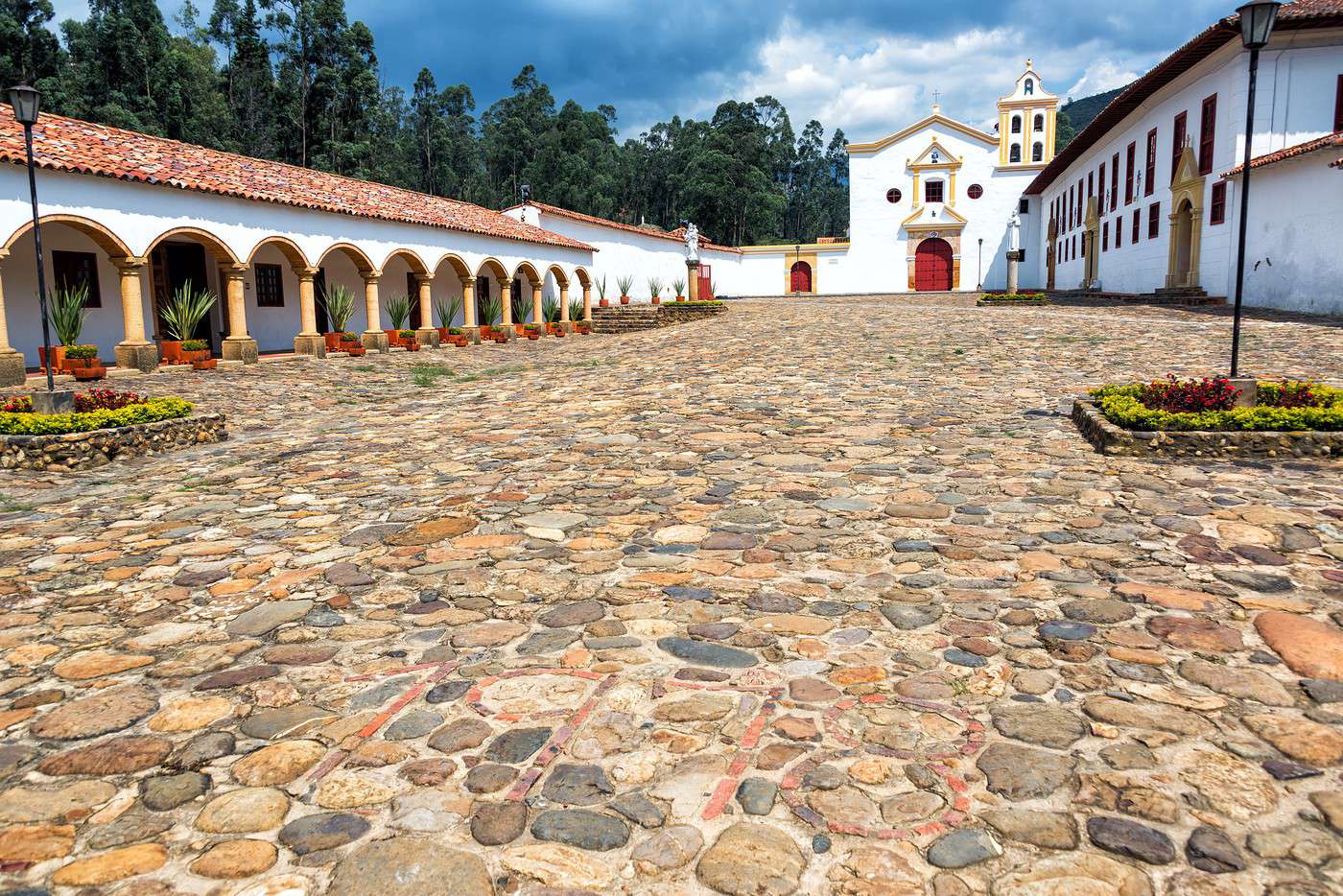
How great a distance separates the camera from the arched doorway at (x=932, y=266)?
158 feet

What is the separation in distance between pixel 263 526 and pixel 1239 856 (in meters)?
5.71

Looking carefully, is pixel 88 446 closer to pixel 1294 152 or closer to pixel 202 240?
pixel 202 240

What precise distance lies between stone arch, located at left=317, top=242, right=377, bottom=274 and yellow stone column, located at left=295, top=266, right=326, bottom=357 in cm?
61

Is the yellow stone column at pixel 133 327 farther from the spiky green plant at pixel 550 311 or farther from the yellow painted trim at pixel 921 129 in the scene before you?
the yellow painted trim at pixel 921 129

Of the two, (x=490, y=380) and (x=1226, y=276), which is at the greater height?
(x=1226, y=276)

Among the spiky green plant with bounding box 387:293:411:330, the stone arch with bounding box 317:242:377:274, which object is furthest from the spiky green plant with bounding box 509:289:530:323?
the stone arch with bounding box 317:242:377:274

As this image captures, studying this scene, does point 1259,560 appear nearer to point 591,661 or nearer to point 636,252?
point 591,661

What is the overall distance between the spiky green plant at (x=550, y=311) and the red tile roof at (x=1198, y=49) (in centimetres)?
1975

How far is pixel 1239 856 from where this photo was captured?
7.38ft

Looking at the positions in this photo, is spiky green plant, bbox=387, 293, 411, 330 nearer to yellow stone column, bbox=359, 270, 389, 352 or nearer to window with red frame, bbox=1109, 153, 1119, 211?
yellow stone column, bbox=359, 270, 389, 352

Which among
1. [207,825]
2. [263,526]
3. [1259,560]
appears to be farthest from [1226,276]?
[207,825]

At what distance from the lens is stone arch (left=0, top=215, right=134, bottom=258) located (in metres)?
14.1

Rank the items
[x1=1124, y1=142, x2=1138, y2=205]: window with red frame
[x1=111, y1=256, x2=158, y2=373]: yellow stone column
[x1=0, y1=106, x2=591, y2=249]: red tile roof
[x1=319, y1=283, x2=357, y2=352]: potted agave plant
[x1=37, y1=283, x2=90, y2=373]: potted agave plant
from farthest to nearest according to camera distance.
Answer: [x1=1124, y1=142, x2=1138, y2=205]: window with red frame → [x1=319, y1=283, x2=357, y2=352]: potted agave plant → [x1=111, y1=256, x2=158, y2=373]: yellow stone column → [x1=0, y1=106, x2=591, y2=249]: red tile roof → [x1=37, y1=283, x2=90, y2=373]: potted agave plant

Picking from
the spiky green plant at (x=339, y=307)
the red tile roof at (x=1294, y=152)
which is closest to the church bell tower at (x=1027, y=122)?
the red tile roof at (x=1294, y=152)
